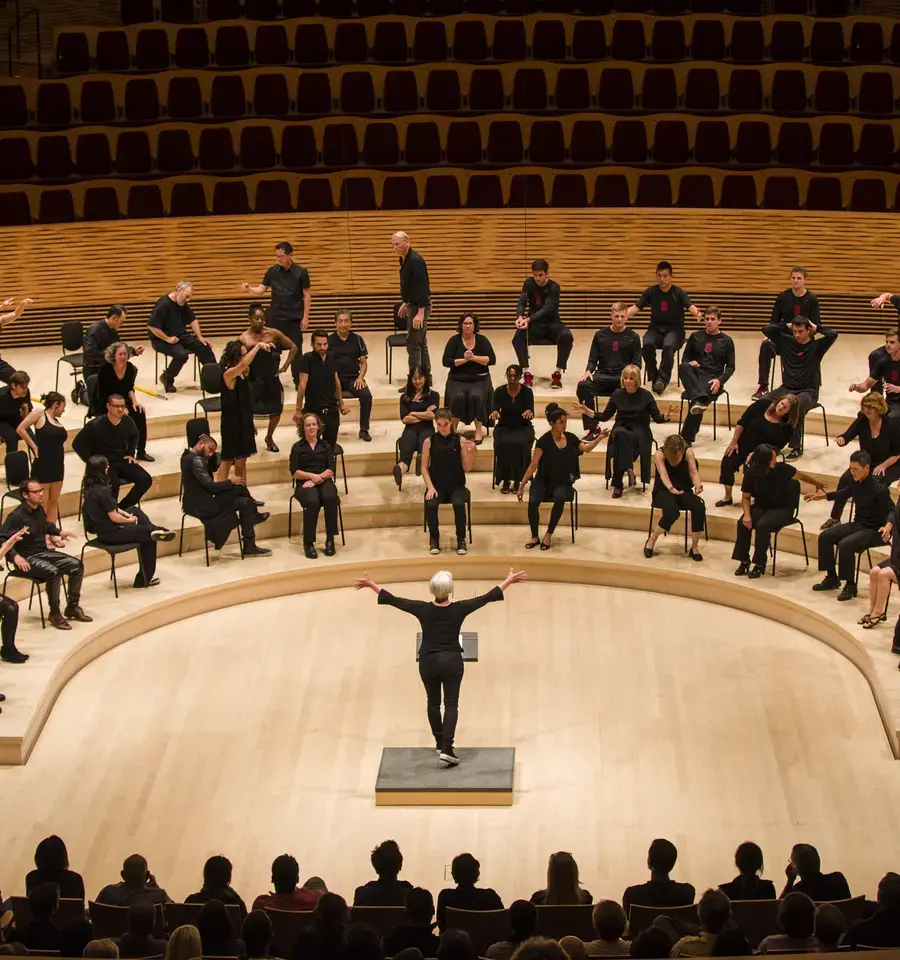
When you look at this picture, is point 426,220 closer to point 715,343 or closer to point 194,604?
point 715,343

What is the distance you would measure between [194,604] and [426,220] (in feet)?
15.5

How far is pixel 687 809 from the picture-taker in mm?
7504

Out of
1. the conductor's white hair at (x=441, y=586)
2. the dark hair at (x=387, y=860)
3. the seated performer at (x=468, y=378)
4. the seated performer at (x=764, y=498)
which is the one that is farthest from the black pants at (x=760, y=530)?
the dark hair at (x=387, y=860)

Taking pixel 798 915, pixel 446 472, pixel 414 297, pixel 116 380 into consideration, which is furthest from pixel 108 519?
pixel 798 915

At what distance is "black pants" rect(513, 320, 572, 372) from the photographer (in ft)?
38.0

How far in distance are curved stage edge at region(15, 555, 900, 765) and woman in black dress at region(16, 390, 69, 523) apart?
105cm

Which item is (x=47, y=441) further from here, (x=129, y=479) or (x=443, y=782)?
(x=443, y=782)

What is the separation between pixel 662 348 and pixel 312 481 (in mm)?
3088

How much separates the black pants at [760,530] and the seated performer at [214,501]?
2.96 metres

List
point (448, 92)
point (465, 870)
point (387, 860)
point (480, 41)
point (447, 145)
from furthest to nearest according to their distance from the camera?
1. point (480, 41)
2. point (448, 92)
3. point (447, 145)
4. point (387, 860)
5. point (465, 870)

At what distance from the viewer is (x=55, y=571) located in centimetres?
879

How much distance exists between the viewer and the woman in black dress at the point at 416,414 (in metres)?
10.4

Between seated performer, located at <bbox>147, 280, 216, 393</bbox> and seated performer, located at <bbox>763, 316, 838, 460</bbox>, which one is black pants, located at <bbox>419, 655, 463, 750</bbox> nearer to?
seated performer, located at <bbox>763, 316, 838, 460</bbox>

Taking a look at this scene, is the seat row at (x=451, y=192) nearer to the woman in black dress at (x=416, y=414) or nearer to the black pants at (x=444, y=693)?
the woman in black dress at (x=416, y=414)
